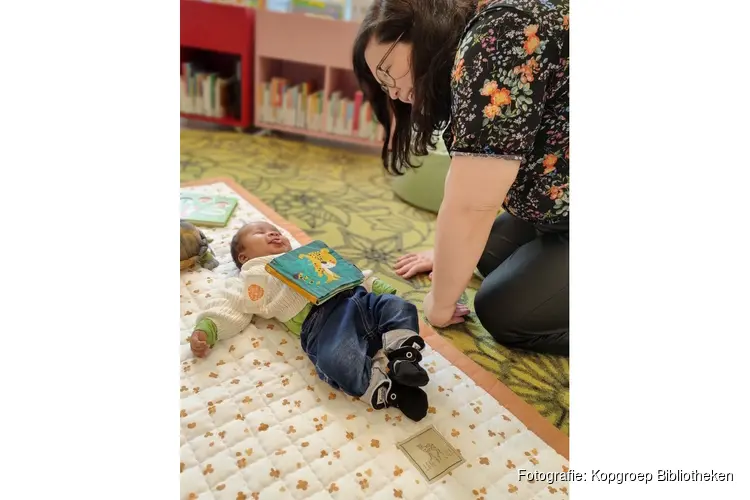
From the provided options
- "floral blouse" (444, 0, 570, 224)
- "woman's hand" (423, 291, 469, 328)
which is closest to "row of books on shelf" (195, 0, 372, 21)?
"floral blouse" (444, 0, 570, 224)

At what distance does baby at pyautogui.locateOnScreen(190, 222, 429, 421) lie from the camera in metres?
1.00

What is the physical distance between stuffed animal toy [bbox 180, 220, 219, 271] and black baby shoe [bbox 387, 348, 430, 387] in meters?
0.62

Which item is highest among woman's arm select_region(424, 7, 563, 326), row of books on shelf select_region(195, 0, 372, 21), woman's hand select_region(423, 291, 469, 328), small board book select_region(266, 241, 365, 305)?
row of books on shelf select_region(195, 0, 372, 21)

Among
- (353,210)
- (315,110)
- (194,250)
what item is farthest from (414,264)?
(315,110)

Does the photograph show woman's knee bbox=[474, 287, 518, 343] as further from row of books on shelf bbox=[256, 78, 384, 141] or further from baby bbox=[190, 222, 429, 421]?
row of books on shelf bbox=[256, 78, 384, 141]

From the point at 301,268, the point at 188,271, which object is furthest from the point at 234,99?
the point at 301,268

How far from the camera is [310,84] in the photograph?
258cm

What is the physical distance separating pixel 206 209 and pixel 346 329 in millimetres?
809

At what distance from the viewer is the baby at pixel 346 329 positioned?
39.2 inches

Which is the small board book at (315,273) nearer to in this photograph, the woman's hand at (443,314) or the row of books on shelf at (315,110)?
the woman's hand at (443,314)

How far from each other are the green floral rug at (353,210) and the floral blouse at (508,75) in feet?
1.59

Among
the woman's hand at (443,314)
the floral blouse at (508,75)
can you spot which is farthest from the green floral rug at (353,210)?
the floral blouse at (508,75)

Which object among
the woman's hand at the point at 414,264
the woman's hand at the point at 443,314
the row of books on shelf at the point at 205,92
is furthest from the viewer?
the row of books on shelf at the point at 205,92
